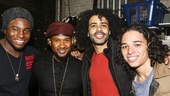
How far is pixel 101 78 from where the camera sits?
10.7 feet

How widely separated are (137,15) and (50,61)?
6.58 feet

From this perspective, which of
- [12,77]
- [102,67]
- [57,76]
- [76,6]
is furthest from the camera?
[76,6]

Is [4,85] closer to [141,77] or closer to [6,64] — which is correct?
[6,64]

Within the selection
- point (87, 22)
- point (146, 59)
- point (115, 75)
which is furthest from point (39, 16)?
point (146, 59)

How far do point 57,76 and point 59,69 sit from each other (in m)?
0.12

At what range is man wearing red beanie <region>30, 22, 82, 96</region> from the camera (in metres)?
3.39

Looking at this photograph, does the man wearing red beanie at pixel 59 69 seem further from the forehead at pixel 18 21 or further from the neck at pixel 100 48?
the forehead at pixel 18 21

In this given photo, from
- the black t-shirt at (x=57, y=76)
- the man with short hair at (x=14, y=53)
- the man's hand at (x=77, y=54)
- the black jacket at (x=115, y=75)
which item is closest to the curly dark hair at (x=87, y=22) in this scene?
the man's hand at (x=77, y=54)

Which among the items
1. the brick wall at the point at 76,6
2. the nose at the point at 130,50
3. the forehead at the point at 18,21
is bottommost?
the nose at the point at 130,50

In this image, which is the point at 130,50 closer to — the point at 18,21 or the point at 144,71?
the point at 144,71

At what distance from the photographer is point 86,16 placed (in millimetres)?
4230

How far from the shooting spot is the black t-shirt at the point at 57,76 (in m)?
3.38

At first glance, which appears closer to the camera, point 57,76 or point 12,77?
point 12,77

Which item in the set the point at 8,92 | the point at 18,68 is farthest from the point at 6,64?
the point at 8,92
